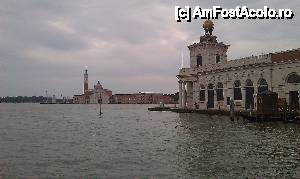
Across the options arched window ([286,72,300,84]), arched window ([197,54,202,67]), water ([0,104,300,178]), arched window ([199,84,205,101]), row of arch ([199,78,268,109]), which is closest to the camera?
water ([0,104,300,178])

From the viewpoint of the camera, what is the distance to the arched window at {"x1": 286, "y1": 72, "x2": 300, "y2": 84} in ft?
139

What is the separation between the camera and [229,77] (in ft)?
182

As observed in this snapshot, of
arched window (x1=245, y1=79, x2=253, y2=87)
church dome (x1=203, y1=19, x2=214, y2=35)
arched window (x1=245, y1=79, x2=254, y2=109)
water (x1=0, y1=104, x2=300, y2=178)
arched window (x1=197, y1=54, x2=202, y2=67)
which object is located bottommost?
water (x1=0, y1=104, x2=300, y2=178)

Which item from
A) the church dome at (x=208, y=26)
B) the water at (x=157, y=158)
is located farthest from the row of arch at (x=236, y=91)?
the water at (x=157, y=158)

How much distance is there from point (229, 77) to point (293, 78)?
13.3 metres

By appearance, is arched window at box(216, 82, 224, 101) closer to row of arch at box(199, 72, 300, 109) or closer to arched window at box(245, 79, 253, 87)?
row of arch at box(199, 72, 300, 109)

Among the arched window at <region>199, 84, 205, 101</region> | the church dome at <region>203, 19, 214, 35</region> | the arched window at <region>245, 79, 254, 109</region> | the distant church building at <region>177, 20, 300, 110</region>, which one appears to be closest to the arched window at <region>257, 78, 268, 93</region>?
the distant church building at <region>177, 20, 300, 110</region>

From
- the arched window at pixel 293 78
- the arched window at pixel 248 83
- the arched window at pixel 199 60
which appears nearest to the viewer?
the arched window at pixel 293 78

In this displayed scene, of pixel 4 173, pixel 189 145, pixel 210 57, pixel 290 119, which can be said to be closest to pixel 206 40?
pixel 210 57

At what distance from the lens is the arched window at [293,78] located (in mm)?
42403

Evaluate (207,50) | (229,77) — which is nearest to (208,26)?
(207,50)

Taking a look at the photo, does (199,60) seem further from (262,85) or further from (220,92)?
(262,85)

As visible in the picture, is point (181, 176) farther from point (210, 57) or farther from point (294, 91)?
point (210, 57)

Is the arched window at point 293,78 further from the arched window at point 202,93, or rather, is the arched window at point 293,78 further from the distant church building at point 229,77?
the arched window at point 202,93
